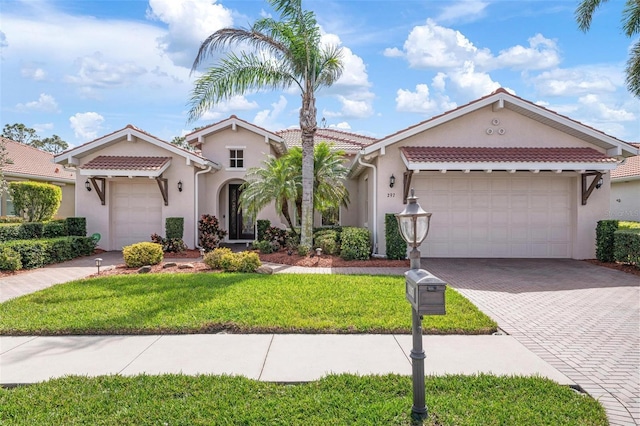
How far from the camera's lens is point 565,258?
13781 millimetres

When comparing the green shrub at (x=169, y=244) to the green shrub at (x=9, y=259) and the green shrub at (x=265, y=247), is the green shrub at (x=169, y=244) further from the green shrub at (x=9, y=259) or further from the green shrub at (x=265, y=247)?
the green shrub at (x=9, y=259)

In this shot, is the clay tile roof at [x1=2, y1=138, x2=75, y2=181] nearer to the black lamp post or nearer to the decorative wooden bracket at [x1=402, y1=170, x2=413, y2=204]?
the decorative wooden bracket at [x1=402, y1=170, x2=413, y2=204]

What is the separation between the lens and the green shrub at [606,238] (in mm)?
12656

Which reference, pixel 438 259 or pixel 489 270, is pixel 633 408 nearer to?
pixel 489 270

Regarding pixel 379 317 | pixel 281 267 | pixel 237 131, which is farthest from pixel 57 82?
pixel 379 317

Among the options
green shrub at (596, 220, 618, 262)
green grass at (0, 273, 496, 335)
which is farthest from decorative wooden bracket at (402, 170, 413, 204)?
green shrub at (596, 220, 618, 262)

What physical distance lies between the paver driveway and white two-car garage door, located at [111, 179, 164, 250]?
434 inches

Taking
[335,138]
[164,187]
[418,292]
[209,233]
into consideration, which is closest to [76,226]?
[164,187]

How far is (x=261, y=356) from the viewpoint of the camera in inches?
199

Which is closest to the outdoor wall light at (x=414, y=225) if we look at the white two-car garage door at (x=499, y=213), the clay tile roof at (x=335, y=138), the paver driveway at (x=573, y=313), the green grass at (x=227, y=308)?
the paver driveway at (x=573, y=313)

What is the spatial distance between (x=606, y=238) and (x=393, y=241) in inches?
282

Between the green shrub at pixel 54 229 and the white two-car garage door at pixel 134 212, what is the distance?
5.57 feet

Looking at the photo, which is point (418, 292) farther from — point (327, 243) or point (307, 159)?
point (307, 159)

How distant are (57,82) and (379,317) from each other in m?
15.6
